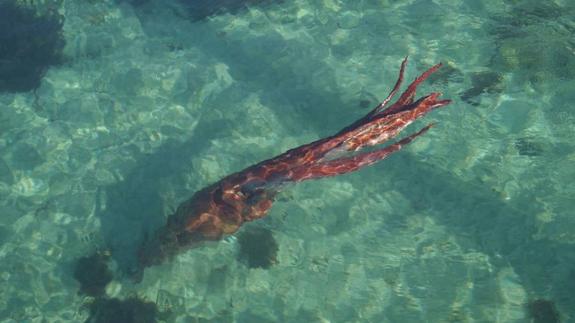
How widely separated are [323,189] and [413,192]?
156cm

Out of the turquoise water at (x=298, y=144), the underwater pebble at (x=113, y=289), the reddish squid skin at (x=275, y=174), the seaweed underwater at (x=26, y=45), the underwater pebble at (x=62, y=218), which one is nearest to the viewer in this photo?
the reddish squid skin at (x=275, y=174)

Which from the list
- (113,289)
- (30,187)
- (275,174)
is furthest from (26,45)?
(275,174)

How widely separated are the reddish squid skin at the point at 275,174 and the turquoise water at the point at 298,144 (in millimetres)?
329

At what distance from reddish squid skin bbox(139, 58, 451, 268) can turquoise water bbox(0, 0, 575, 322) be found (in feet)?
1.08

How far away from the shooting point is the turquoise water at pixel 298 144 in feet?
24.3

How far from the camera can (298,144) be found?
8914 mm

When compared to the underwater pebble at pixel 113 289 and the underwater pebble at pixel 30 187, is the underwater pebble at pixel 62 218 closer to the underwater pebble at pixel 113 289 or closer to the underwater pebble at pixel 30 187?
the underwater pebble at pixel 30 187

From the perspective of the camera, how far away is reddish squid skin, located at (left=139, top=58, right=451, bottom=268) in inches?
259

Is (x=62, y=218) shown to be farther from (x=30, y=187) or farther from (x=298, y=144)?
(x=298, y=144)

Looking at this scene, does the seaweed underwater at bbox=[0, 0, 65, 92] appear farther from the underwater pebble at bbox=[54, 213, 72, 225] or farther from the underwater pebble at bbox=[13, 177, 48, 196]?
the underwater pebble at bbox=[54, 213, 72, 225]

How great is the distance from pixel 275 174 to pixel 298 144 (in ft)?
5.97

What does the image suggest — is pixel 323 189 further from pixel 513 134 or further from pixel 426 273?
pixel 513 134

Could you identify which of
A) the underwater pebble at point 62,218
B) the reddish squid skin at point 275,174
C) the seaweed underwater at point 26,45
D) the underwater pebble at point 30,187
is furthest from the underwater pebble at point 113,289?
the seaweed underwater at point 26,45

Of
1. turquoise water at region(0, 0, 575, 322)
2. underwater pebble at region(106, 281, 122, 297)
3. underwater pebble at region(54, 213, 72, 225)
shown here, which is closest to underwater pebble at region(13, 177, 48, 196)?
turquoise water at region(0, 0, 575, 322)
